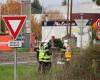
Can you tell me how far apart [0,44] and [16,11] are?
4881cm

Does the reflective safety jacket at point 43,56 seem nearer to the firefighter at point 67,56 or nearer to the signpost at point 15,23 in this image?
the firefighter at point 67,56

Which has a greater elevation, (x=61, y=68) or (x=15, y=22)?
(x=15, y=22)

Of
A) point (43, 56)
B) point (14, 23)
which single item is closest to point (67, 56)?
point (43, 56)

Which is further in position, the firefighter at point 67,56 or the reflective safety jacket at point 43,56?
the reflective safety jacket at point 43,56

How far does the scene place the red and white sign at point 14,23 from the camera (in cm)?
1567

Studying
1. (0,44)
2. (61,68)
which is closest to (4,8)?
(0,44)

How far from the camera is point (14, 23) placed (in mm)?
15805

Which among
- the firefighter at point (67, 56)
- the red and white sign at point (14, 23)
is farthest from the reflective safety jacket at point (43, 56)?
the red and white sign at point (14, 23)

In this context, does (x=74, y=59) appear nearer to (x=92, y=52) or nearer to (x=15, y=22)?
(x=92, y=52)

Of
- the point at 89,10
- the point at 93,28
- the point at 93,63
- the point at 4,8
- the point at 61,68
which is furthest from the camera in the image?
the point at 89,10

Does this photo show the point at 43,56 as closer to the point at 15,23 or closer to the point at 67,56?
the point at 67,56

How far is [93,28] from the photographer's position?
22016 mm

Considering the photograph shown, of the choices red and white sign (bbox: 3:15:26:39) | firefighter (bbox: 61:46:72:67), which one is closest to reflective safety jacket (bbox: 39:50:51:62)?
firefighter (bbox: 61:46:72:67)

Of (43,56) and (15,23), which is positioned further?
(43,56)
